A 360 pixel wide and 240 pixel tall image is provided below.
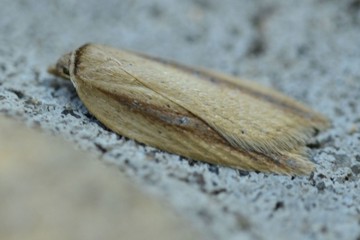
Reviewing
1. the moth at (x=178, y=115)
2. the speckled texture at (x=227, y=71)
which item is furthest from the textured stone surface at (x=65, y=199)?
the moth at (x=178, y=115)

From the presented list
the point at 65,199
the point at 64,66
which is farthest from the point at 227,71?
the point at 65,199

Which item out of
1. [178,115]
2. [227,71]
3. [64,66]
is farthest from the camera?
[227,71]

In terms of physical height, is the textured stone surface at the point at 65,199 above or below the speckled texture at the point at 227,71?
below

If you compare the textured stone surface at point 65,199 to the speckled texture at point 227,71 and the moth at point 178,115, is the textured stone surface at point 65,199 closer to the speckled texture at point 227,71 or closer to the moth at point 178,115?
the speckled texture at point 227,71

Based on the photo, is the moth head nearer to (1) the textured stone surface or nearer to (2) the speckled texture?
(2) the speckled texture

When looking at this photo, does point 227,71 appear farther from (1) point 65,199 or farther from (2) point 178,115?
(1) point 65,199

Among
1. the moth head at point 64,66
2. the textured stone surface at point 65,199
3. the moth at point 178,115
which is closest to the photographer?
the textured stone surface at point 65,199
